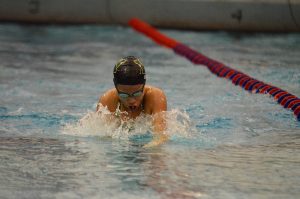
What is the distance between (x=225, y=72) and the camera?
27.5 ft

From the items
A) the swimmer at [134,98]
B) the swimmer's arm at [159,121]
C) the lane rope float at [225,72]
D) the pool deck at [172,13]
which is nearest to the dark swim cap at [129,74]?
the swimmer at [134,98]

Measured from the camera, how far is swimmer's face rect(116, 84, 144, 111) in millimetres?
4836

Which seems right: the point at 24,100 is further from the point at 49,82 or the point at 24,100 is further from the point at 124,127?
the point at 124,127

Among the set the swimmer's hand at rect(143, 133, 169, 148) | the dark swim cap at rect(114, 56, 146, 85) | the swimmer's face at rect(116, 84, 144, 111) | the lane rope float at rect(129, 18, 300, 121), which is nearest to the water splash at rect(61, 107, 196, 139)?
the swimmer's hand at rect(143, 133, 169, 148)

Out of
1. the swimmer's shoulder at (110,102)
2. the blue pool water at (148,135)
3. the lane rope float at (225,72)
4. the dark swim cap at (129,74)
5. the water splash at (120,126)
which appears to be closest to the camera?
the blue pool water at (148,135)

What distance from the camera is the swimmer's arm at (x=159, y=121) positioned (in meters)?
4.78

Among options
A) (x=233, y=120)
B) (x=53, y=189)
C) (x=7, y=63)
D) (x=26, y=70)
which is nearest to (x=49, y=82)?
(x=26, y=70)

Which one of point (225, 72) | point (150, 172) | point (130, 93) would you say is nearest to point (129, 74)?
point (130, 93)

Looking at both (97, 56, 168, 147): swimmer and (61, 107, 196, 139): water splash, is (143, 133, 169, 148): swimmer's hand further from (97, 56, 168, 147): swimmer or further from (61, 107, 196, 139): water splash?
(61, 107, 196, 139): water splash

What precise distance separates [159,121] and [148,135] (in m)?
0.14

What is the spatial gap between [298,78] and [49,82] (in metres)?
2.93

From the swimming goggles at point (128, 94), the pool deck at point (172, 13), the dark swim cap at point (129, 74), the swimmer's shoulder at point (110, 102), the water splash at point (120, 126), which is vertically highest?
the pool deck at point (172, 13)

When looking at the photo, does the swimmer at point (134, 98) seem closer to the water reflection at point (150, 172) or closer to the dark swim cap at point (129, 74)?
the dark swim cap at point (129, 74)

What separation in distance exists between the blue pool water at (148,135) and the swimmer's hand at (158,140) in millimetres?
57
